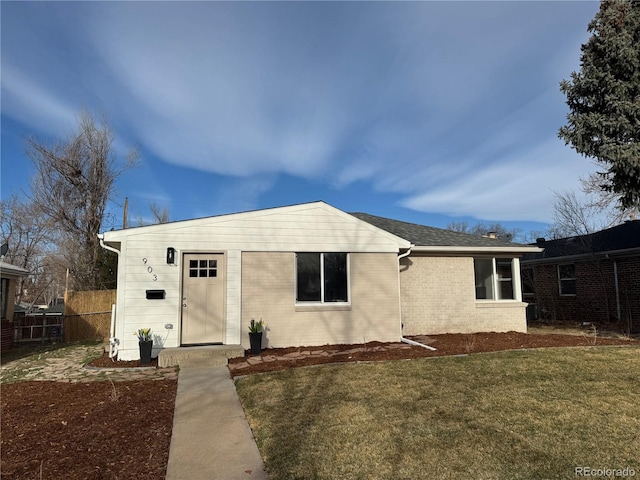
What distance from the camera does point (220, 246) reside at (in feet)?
30.2

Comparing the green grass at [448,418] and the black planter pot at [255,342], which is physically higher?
the black planter pot at [255,342]

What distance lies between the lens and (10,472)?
3.45 m

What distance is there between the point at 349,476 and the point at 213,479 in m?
1.14

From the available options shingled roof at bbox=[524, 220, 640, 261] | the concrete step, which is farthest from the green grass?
shingled roof at bbox=[524, 220, 640, 261]

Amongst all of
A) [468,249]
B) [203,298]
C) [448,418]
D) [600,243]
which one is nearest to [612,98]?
[468,249]

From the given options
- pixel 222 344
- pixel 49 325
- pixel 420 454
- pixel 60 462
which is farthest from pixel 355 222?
pixel 49 325

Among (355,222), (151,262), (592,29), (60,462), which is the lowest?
(60,462)

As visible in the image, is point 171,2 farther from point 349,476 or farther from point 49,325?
point 49,325

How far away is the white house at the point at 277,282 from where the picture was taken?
8719 millimetres

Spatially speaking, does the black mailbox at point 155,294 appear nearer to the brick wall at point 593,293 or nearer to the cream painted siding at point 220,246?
the cream painted siding at point 220,246

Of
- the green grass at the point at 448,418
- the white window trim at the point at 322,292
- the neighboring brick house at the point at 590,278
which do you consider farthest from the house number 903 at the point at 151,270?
the neighboring brick house at the point at 590,278
